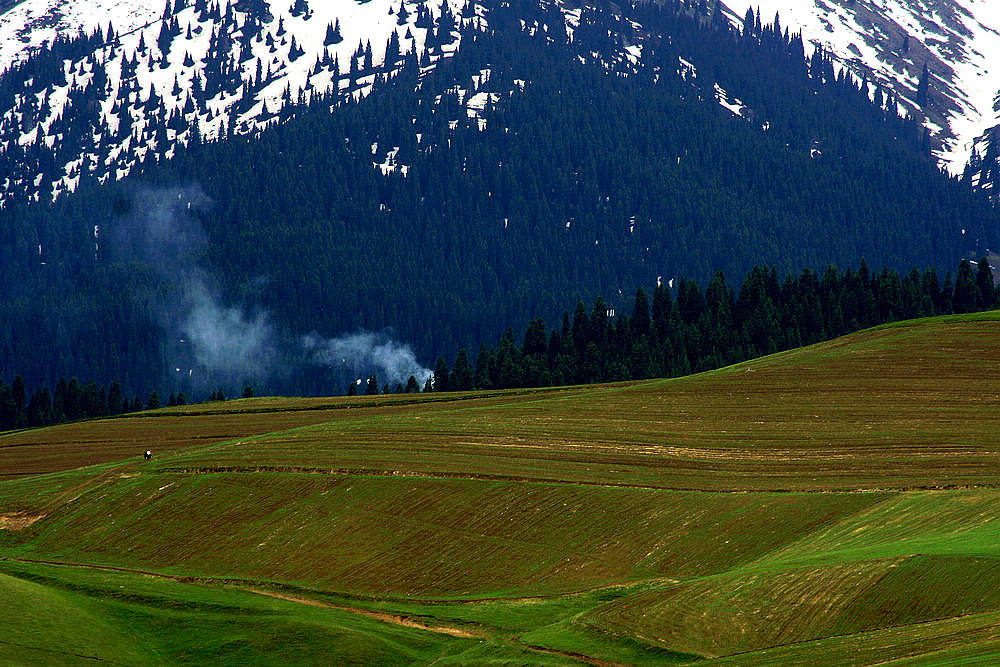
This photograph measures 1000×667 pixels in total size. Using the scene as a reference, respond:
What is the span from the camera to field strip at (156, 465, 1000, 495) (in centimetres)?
8031

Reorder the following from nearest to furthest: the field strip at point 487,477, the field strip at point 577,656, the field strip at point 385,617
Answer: the field strip at point 577,656 < the field strip at point 385,617 < the field strip at point 487,477

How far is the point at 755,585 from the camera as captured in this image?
61344mm

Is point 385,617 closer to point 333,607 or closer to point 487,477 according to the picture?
point 333,607

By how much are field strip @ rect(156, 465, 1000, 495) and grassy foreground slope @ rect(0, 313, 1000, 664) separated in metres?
0.24

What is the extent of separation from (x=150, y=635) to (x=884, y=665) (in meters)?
36.5

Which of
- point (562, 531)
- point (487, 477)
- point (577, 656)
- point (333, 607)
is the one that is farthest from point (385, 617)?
point (487, 477)

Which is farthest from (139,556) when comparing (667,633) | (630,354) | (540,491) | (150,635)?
(630,354)

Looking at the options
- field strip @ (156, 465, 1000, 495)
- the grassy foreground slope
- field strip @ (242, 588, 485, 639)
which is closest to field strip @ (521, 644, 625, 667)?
the grassy foreground slope

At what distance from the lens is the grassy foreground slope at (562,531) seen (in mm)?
58500

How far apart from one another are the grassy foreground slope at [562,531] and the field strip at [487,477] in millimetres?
243

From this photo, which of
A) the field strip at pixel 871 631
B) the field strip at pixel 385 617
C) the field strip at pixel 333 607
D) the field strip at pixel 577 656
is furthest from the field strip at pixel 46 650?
the field strip at pixel 871 631

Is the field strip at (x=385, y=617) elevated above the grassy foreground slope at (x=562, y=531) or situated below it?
below

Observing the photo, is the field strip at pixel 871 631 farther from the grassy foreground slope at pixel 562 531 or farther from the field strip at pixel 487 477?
the field strip at pixel 487 477

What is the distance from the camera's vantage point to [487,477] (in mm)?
89938
